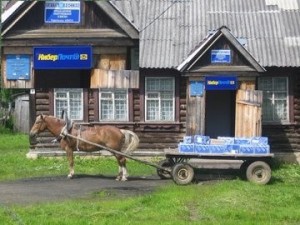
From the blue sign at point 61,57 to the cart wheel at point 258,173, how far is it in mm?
7109

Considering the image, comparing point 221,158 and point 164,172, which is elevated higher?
point 221,158

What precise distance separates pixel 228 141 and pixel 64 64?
6.95 metres

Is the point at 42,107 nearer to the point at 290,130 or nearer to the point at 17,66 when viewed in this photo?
the point at 17,66

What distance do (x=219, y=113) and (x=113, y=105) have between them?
385 cm

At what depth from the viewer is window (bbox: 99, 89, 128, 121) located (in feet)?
61.3

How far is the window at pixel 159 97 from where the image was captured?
61.3 feet

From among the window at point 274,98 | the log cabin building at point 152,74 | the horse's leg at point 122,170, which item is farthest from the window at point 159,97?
the horse's leg at point 122,170

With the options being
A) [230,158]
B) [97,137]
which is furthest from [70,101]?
[230,158]

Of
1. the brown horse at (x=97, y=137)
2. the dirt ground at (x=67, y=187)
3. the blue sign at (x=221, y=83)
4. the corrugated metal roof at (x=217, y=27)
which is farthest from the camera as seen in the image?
the corrugated metal roof at (x=217, y=27)

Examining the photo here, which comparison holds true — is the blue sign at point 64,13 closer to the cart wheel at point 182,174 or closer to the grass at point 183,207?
the cart wheel at point 182,174

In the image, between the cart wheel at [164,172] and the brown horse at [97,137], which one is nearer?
the brown horse at [97,137]

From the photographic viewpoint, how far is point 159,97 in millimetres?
18672

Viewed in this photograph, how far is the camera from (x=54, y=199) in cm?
1127

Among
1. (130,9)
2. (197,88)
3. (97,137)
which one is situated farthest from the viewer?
(130,9)
